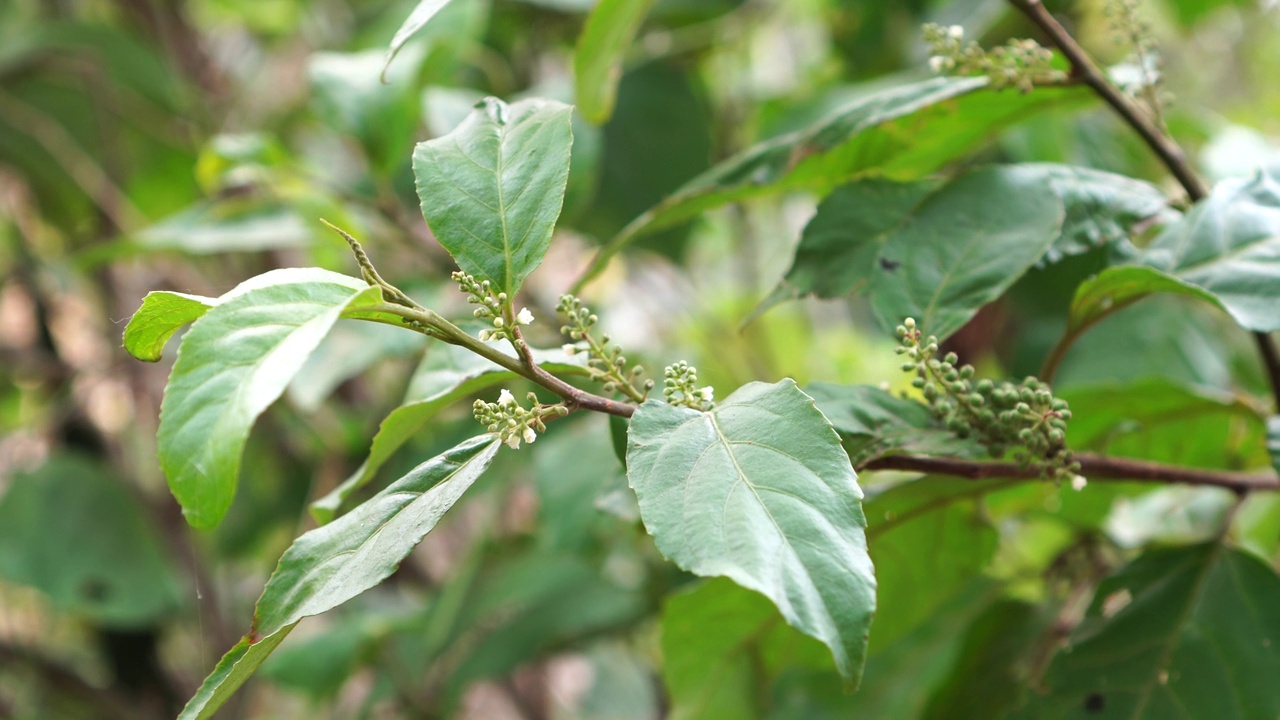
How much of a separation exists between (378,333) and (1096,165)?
61cm

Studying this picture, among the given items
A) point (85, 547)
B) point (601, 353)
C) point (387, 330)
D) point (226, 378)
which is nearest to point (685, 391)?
point (601, 353)

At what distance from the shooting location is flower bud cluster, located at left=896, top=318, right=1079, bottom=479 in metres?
0.36

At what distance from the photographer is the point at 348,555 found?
31cm

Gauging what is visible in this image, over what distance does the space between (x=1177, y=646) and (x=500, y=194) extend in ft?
1.15

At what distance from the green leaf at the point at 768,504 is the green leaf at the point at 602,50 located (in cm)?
25

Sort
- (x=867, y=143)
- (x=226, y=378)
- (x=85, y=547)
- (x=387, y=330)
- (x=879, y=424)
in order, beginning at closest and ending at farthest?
1. (x=226, y=378)
2. (x=879, y=424)
3. (x=867, y=143)
4. (x=387, y=330)
5. (x=85, y=547)

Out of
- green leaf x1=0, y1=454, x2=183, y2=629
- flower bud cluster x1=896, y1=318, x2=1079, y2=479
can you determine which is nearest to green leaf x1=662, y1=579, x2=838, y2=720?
flower bud cluster x1=896, y1=318, x2=1079, y2=479

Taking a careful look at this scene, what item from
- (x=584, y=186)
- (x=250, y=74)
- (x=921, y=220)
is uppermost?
(x=921, y=220)

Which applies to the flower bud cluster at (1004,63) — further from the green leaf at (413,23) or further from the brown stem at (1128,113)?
the green leaf at (413,23)

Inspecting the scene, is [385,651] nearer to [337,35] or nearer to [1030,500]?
[1030,500]

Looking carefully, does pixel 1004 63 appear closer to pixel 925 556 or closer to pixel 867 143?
pixel 867 143

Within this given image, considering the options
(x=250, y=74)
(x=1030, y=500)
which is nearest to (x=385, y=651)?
(x=1030, y=500)

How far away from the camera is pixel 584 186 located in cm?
77

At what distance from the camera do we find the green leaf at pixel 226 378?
250 mm
